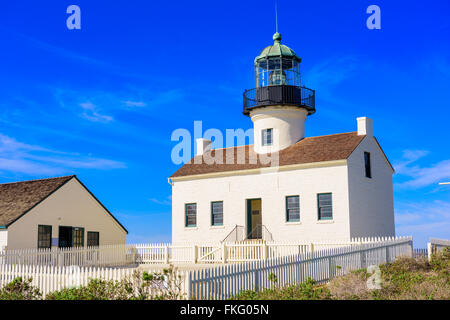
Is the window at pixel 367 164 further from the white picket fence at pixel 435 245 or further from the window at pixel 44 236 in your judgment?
the window at pixel 44 236

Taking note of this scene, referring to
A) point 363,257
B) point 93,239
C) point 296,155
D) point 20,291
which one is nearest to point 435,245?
point 363,257

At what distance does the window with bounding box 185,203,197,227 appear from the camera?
99.4 feet

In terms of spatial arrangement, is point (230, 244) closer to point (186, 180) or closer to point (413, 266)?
point (186, 180)

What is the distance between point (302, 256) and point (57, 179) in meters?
18.4

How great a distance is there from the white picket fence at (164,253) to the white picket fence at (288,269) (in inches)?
94.4

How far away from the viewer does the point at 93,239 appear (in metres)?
30.2

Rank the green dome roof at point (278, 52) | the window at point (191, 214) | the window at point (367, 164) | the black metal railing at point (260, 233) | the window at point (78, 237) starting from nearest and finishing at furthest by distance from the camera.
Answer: the black metal railing at point (260, 233) → the window at point (367, 164) → the window at point (78, 237) → the window at point (191, 214) → the green dome roof at point (278, 52)

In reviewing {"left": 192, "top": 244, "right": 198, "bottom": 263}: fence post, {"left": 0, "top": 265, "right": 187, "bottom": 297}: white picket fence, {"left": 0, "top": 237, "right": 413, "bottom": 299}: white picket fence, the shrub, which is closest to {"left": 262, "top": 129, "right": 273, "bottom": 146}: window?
{"left": 192, "top": 244, "right": 198, "bottom": 263}: fence post

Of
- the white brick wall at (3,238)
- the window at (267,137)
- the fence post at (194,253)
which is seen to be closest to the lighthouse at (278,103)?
the window at (267,137)

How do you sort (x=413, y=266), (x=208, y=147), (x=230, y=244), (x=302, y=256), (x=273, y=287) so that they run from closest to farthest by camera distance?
(x=273, y=287)
(x=302, y=256)
(x=413, y=266)
(x=230, y=244)
(x=208, y=147)

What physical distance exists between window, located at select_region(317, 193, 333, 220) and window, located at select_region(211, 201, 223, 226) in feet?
19.4

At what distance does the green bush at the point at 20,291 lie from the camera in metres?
13.6

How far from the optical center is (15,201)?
27391 mm
